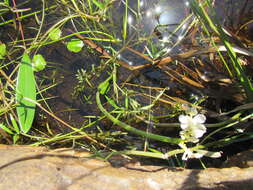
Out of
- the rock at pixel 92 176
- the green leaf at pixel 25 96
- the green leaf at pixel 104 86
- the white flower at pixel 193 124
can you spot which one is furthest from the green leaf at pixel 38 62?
the white flower at pixel 193 124

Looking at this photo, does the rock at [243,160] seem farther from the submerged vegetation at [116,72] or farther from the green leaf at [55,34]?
the green leaf at [55,34]

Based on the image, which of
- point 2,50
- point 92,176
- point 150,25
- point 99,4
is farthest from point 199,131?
point 2,50

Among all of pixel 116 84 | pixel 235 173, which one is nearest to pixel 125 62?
pixel 116 84

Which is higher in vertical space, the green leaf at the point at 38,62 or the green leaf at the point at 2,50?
the green leaf at the point at 2,50

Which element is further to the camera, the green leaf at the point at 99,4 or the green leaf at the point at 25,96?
the green leaf at the point at 99,4

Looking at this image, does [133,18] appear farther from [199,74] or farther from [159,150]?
[159,150]

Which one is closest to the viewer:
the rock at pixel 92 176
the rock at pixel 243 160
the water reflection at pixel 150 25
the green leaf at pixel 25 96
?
the rock at pixel 92 176
